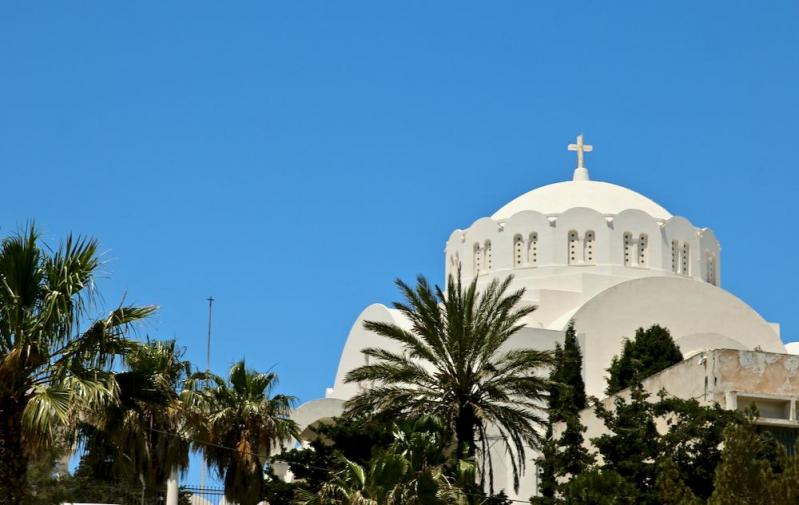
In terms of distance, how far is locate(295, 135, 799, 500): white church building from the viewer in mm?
36125

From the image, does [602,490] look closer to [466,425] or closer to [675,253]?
[466,425]

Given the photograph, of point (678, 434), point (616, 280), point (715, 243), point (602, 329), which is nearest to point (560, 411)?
point (678, 434)

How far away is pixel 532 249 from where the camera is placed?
39.3 metres

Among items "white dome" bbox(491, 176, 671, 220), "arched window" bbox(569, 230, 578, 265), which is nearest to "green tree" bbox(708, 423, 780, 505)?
"arched window" bbox(569, 230, 578, 265)

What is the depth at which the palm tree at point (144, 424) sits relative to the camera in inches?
601

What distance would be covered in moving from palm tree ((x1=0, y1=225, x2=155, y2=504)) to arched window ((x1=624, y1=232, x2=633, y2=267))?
2573cm

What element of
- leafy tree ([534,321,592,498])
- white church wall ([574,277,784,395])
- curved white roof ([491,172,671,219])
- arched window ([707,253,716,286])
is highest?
curved white roof ([491,172,671,219])

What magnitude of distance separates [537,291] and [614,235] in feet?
9.38

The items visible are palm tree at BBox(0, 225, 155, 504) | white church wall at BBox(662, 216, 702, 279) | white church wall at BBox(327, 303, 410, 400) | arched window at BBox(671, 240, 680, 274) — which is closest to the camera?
palm tree at BBox(0, 225, 155, 504)

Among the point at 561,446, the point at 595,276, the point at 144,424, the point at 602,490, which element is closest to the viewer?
the point at 144,424

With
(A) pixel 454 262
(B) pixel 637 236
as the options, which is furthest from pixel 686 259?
(A) pixel 454 262

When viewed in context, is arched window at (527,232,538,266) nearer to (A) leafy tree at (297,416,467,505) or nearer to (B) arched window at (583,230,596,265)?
(B) arched window at (583,230,596,265)

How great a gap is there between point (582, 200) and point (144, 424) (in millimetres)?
24879

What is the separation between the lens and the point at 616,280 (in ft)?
126
